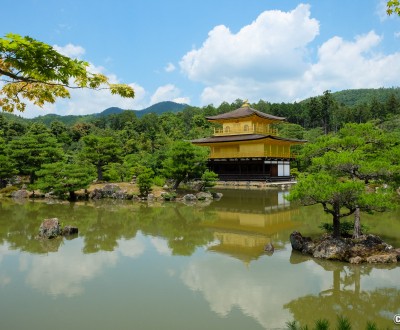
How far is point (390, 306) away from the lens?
19.6 feet

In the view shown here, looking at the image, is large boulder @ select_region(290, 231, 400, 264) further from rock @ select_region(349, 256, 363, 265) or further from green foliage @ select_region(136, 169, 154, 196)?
green foliage @ select_region(136, 169, 154, 196)

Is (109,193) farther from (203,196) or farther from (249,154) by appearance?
(249,154)

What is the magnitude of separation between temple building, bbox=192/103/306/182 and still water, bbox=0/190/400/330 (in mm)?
17926

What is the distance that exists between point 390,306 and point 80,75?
5965mm

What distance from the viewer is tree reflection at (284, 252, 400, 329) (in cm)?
557

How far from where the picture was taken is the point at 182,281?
23.7 ft

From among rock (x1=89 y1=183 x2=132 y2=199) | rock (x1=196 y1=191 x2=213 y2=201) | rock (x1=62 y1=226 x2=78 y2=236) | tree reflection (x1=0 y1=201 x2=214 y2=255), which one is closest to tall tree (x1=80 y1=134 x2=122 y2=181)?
rock (x1=89 y1=183 x2=132 y2=199)

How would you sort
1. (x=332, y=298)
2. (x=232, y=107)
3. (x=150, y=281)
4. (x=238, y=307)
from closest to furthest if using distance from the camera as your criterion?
1. (x=238, y=307)
2. (x=332, y=298)
3. (x=150, y=281)
4. (x=232, y=107)

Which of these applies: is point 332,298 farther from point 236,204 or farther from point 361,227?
point 236,204

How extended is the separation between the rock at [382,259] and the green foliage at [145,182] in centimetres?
1536

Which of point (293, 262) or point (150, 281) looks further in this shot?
point (293, 262)

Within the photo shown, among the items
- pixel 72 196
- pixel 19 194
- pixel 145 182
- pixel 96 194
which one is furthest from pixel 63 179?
pixel 145 182

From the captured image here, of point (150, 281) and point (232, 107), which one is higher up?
point (232, 107)

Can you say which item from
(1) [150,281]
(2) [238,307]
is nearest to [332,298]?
(2) [238,307]
